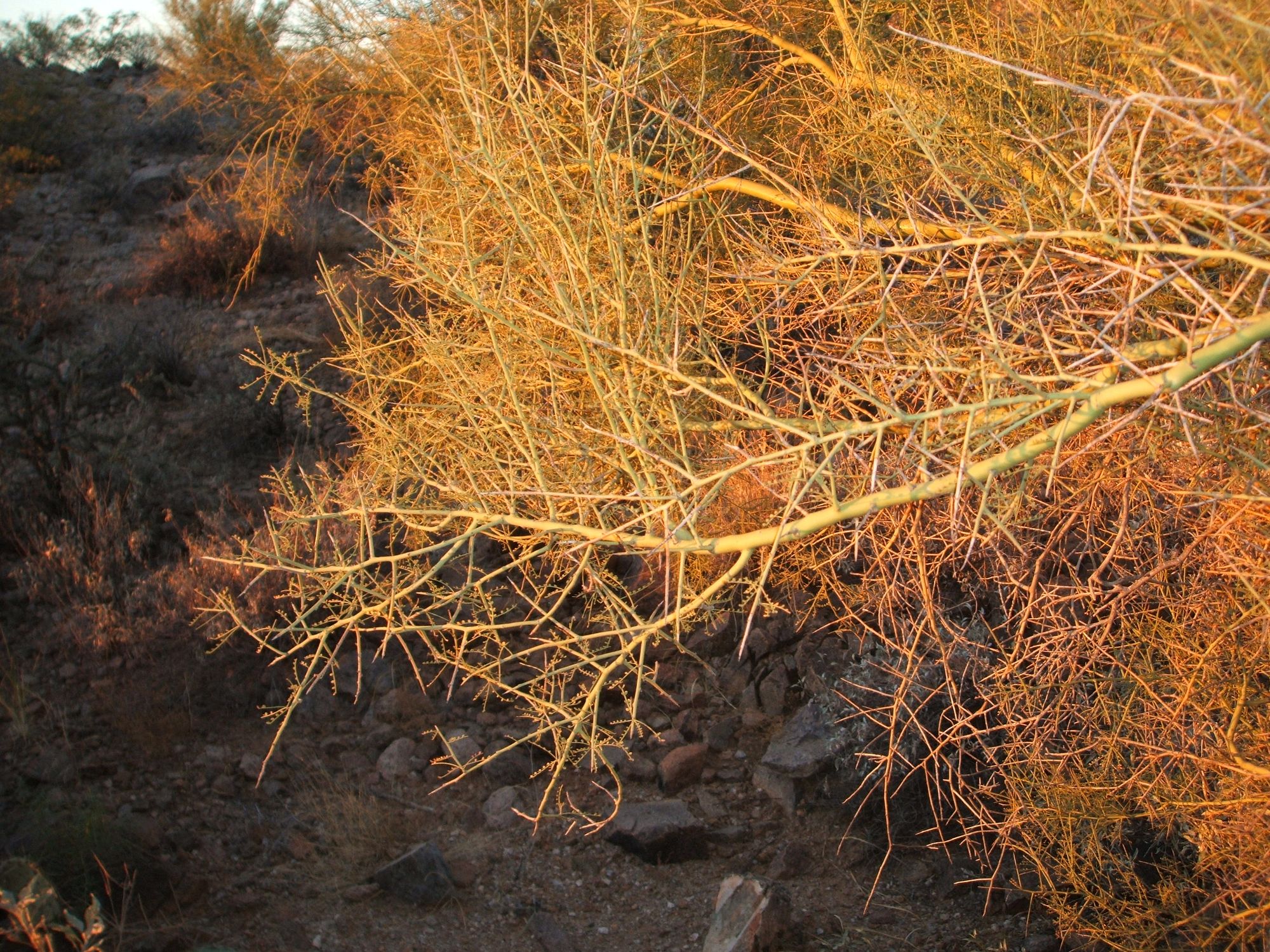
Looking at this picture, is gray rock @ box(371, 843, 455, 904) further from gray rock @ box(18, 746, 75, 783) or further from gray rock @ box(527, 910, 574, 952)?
gray rock @ box(18, 746, 75, 783)

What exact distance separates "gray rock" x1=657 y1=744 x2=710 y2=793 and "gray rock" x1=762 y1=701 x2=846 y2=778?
0.36 m

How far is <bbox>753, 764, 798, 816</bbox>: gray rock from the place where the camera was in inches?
209

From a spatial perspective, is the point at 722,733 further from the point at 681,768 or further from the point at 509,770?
the point at 509,770

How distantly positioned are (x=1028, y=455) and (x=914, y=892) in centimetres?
328

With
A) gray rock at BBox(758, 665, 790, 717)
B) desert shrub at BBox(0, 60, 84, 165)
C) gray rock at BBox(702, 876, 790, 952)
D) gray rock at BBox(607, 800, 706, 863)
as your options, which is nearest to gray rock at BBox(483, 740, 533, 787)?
gray rock at BBox(607, 800, 706, 863)

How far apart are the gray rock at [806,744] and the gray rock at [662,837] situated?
23.5 inches

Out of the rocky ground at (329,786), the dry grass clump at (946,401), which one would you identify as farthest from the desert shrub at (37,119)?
the dry grass clump at (946,401)

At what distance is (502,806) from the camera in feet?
17.6

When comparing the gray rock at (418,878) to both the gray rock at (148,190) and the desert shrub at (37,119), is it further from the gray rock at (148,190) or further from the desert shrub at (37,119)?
the desert shrub at (37,119)

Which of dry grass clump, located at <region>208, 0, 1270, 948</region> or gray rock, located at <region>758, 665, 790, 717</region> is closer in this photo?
dry grass clump, located at <region>208, 0, 1270, 948</region>

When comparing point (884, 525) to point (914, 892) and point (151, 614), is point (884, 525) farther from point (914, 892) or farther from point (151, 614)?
point (151, 614)

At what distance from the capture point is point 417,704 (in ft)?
19.9

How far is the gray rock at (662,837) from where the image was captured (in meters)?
5.04

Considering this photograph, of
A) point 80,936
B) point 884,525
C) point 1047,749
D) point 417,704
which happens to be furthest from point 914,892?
point 80,936
